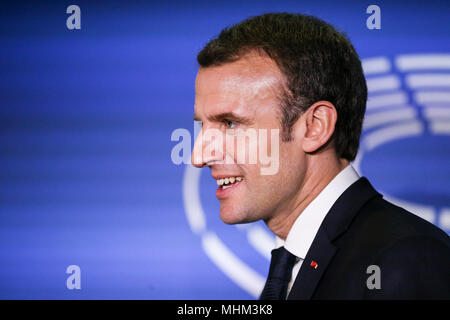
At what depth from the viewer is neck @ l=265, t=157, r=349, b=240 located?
171cm

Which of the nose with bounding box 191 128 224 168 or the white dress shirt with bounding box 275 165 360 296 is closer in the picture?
the white dress shirt with bounding box 275 165 360 296

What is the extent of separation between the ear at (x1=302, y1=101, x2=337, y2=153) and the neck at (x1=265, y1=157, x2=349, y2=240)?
0.21ft

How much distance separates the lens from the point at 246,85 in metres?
1.68

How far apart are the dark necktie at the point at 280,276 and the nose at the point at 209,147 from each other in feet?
1.18

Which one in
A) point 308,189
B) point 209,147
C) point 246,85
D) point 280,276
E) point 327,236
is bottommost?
point 280,276

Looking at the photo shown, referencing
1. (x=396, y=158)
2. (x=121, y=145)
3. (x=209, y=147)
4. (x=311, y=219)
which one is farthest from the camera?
(x=121, y=145)

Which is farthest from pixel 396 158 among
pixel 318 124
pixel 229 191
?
pixel 229 191

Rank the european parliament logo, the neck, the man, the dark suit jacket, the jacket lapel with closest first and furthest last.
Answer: the dark suit jacket < the jacket lapel < the man < the neck < the european parliament logo

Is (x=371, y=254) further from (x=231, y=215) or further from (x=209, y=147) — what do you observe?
(x=209, y=147)

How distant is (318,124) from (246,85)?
25 cm

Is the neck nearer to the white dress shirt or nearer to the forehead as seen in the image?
the white dress shirt

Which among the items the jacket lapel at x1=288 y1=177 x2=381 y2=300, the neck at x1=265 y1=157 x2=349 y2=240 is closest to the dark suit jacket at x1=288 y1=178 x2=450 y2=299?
the jacket lapel at x1=288 y1=177 x2=381 y2=300

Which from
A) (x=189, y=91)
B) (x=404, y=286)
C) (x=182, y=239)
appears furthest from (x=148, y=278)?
(x=404, y=286)

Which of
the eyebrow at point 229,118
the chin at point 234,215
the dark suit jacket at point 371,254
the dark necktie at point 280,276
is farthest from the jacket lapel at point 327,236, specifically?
the eyebrow at point 229,118
